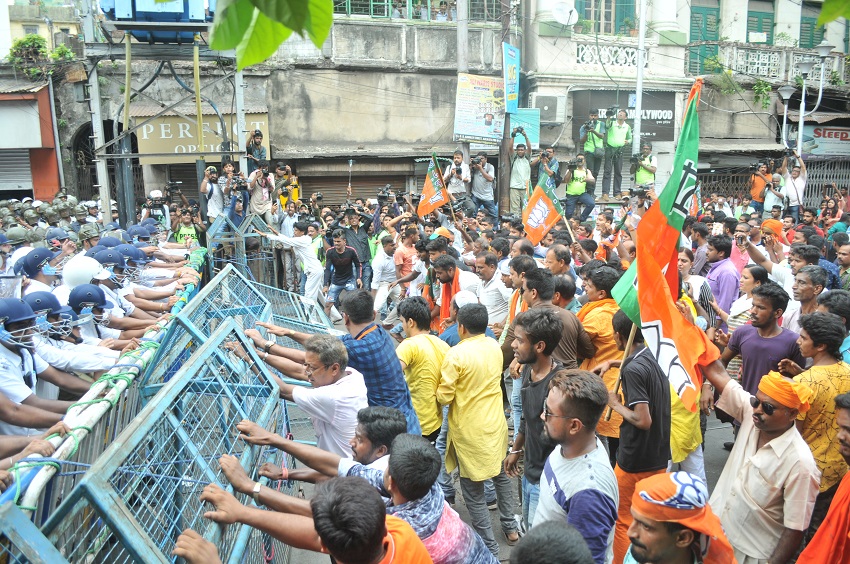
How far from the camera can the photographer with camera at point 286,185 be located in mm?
15822

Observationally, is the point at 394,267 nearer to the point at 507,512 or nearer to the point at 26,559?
the point at 507,512

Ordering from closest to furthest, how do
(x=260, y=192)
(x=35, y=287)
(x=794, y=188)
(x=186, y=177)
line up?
(x=35, y=287) → (x=260, y=192) → (x=794, y=188) → (x=186, y=177)

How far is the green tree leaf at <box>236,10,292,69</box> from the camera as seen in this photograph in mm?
1740

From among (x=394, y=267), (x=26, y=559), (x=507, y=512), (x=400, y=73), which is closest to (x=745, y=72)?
(x=400, y=73)

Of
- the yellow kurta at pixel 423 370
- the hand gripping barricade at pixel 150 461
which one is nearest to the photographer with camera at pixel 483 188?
the yellow kurta at pixel 423 370

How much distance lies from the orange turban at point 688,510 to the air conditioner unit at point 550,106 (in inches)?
754

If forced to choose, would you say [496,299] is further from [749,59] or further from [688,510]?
[749,59]

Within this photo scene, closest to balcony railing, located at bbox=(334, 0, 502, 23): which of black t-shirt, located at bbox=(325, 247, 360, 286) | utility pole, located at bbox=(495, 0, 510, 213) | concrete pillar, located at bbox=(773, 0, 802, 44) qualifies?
utility pole, located at bbox=(495, 0, 510, 213)

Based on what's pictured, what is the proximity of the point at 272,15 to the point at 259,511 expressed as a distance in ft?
5.87

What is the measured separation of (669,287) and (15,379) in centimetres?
369

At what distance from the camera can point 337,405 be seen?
13.4ft

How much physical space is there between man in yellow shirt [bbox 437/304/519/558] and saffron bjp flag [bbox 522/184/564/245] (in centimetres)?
423

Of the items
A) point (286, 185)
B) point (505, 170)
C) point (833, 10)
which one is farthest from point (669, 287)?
point (505, 170)

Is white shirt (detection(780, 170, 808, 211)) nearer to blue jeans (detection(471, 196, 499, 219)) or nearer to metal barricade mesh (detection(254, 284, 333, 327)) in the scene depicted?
blue jeans (detection(471, 196, 499, 219))
